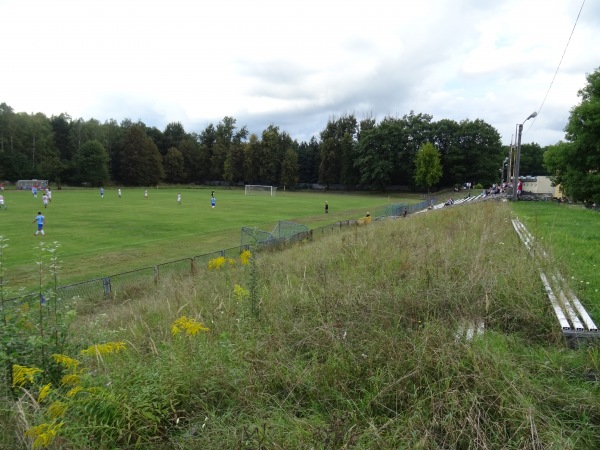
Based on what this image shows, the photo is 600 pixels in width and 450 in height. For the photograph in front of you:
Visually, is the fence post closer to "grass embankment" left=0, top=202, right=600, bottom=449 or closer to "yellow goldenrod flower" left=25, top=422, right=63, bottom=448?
"grass embankment" left=0, top=202, right=600, bottom=449

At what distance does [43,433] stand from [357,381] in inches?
102

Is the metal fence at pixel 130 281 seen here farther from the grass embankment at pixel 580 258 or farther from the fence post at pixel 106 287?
the grass embankment at pixel 580 258

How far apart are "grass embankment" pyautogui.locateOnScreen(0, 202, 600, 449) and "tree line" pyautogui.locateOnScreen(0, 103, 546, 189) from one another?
83.7 meters

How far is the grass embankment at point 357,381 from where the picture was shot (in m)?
2.95

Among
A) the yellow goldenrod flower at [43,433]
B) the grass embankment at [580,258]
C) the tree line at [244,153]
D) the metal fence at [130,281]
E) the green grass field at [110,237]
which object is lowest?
the green grass field at [110,237]

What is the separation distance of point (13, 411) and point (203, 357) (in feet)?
5.38

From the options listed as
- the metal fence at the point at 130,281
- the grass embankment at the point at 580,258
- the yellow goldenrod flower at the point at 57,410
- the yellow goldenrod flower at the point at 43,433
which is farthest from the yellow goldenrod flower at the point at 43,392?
the metal fence at the point at 130,281

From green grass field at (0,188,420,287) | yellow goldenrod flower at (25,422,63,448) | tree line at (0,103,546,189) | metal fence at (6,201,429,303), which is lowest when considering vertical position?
green grass field at (0,188,420,287)

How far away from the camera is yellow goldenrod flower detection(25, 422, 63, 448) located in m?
2.87

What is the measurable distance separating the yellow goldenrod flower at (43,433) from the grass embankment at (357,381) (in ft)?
0.31

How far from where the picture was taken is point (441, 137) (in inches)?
3435

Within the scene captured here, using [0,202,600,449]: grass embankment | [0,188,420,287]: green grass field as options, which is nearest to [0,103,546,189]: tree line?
[0,188,420,287]: green grass field

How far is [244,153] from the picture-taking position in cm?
10600

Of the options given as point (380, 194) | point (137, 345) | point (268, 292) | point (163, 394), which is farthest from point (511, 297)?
point (380, 194)
